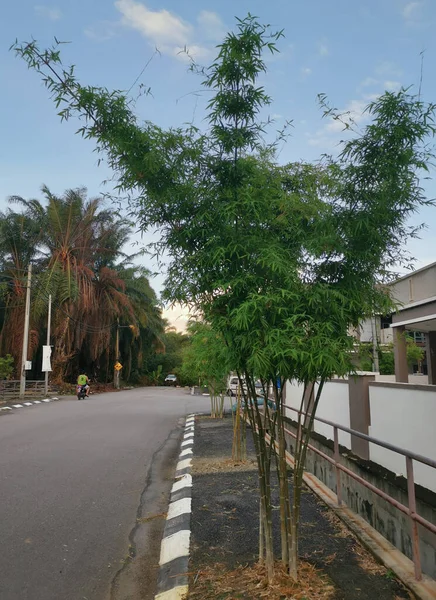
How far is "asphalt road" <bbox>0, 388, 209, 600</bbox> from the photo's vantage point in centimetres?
435

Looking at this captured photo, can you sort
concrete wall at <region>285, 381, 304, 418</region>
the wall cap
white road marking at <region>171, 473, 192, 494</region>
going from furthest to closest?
concrete wall at <region>285, 381, 304, 418</region> → white road marking at <region>171, 473, 192, 494</region> → the wall cap

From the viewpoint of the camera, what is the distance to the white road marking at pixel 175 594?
377 cm

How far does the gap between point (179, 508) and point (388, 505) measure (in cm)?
240

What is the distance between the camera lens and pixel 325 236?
3670 mm

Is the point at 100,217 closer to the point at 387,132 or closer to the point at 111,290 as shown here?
the point at 111,290

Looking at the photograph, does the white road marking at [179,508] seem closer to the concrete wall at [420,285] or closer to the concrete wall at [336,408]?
the concrete wall at [336,408]

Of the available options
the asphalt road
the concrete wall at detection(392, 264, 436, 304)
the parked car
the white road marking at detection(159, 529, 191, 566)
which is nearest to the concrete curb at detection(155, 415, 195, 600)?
the white road marking at detection(159, 529, 191, 566)

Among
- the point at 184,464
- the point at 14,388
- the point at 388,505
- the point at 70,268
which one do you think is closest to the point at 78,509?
the point at 184,464

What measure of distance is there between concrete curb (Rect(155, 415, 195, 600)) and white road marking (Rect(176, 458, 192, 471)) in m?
0.71

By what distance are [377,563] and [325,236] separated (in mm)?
2674

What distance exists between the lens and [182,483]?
24.7 ft

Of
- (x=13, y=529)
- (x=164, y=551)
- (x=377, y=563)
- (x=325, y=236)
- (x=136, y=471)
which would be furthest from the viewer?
(x=136, y=471)

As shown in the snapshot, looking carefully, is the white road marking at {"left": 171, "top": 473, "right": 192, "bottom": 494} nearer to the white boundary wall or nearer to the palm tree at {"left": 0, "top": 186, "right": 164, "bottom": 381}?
the white boundary wall

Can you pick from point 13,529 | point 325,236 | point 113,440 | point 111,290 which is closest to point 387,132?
point 325,236
